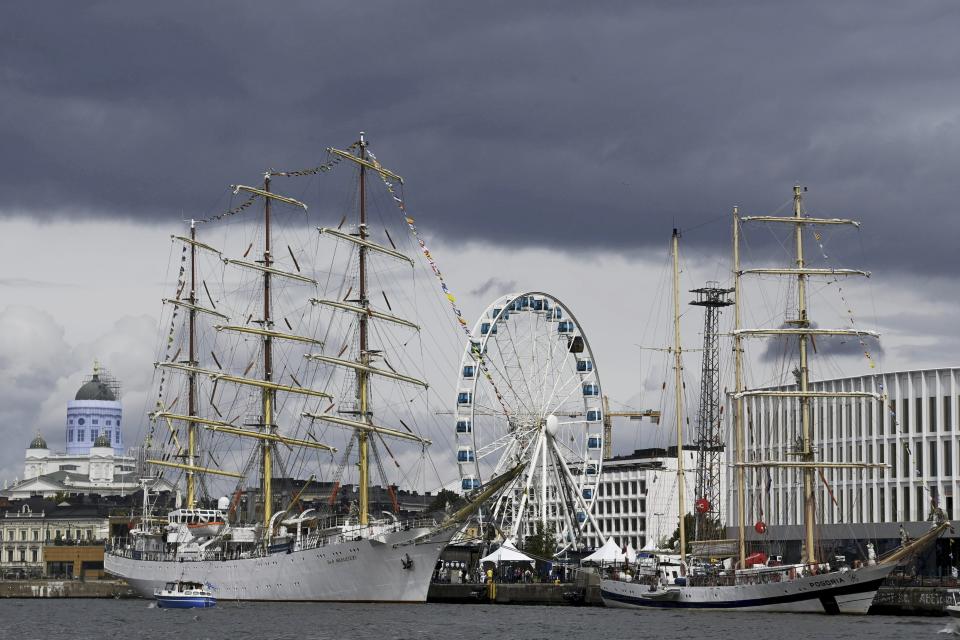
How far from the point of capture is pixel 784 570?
8912 cm

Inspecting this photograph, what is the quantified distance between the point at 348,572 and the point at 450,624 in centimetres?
2357

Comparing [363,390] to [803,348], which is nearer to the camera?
[803,348]

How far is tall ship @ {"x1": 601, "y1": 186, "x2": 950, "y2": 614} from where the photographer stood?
283 feet

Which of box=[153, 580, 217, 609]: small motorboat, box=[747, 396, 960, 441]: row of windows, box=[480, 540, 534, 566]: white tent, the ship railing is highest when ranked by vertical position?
box=[747, 396, 960, 441]: row of windows

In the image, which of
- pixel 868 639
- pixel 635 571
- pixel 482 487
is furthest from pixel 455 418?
pixel 868 639

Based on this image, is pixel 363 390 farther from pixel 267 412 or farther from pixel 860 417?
pixel 860 417

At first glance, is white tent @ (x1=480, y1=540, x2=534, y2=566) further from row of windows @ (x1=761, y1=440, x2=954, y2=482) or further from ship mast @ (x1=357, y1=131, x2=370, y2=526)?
row of windows @ (x1=761, y1=440, x2=954, y2=482)

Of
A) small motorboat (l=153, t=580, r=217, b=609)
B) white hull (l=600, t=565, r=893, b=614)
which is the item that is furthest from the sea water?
small motorboat (l=153, t=580, r=217, b=609)

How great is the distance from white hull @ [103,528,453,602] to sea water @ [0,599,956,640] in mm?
2072

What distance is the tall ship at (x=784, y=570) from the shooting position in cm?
8638

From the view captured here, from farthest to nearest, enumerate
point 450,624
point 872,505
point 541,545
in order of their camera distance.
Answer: point 872,505, point 541,545, point 450,624

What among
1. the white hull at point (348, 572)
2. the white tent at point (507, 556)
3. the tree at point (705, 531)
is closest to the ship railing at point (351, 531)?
the white hull at point (348, 572)

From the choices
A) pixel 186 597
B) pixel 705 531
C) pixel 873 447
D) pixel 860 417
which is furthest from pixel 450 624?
pixel 860 417

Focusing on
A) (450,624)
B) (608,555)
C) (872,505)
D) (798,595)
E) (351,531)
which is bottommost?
(450,624)
